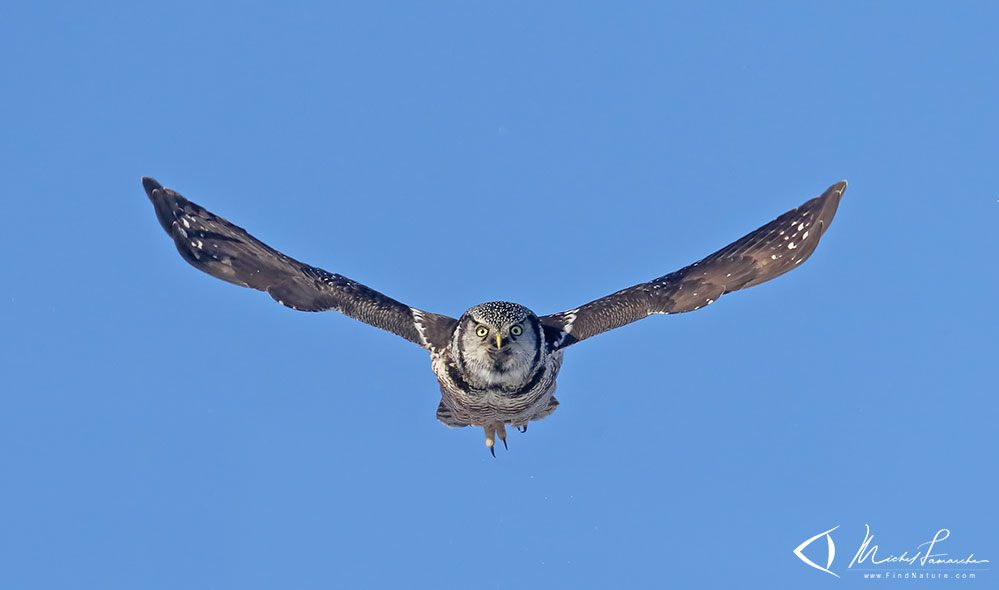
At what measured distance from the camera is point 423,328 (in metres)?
12.2

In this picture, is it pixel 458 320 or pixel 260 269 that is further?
pixel 260 269

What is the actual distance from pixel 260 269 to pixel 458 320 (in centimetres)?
286

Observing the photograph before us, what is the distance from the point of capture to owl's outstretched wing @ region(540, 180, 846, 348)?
12.6m

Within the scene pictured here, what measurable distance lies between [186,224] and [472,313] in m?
4.33

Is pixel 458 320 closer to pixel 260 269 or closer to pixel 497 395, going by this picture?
pixel 497 395

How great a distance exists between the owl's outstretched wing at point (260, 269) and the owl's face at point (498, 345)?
4.14 feet

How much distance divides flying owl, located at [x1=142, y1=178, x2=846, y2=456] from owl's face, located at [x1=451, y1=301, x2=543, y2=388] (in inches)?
19.9

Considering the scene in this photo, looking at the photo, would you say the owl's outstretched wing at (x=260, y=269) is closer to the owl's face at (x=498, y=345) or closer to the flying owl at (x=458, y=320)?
the flying owl at (x=458, y=320)

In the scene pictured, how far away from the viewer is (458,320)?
469 inches

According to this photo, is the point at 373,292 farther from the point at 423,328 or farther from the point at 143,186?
the point at 143,186

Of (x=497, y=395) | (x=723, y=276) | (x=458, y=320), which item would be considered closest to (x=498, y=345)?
(x=497, y=395)

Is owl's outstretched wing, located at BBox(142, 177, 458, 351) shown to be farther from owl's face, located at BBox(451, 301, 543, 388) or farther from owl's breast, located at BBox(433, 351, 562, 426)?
owl's face, located at BBox(451, 301, 543, 388)

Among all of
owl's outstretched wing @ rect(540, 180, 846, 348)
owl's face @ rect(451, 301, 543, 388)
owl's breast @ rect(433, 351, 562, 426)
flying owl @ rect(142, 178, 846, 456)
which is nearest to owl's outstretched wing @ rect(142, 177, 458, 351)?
flying owl @ rect(142, 178, 846, 456)

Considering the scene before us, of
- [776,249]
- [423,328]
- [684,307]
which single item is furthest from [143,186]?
[776,249]
